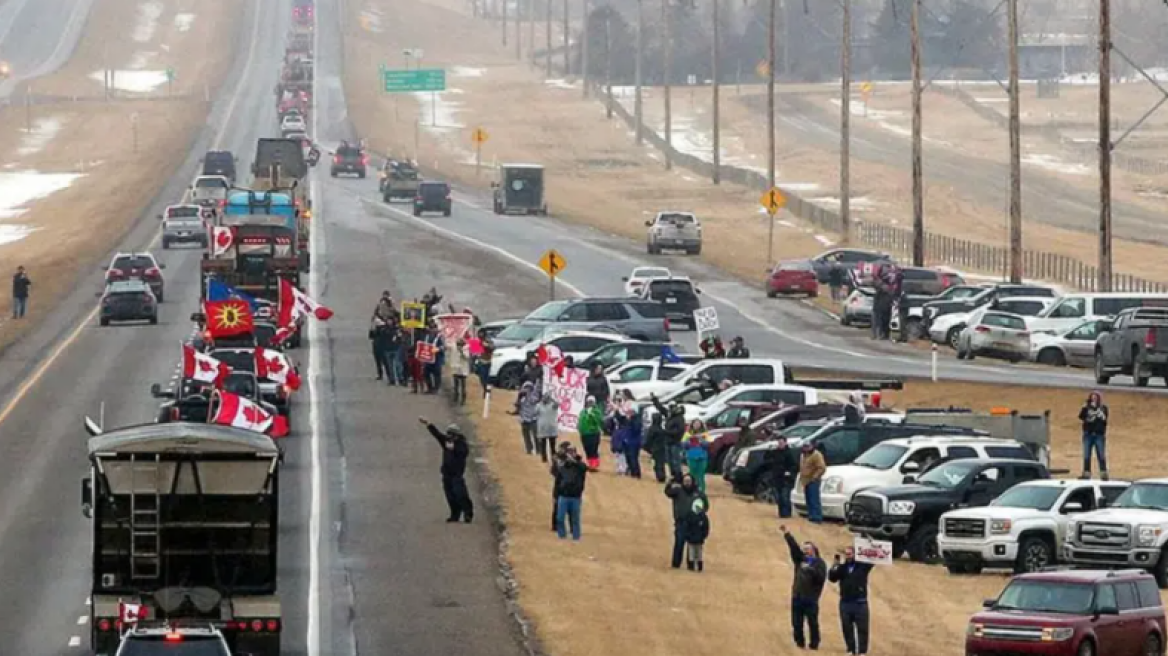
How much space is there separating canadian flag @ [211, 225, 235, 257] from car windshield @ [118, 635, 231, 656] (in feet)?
129

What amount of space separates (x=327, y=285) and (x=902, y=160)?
7262cm

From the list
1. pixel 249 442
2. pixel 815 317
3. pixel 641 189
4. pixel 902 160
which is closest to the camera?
pixel 249 442

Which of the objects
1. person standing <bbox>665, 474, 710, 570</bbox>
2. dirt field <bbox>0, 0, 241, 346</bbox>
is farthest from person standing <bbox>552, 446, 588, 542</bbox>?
dirt field <bbox>0, 0, 241, 346</bbox>

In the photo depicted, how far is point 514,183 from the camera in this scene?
341 ft

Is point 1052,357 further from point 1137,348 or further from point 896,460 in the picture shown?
point 896,460

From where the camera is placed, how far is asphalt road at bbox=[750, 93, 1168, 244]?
11619cm

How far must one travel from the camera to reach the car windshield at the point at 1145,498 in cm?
3572

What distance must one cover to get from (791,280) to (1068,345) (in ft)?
56.9

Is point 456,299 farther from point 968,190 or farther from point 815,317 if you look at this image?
point 968,190

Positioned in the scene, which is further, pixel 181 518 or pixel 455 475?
pixel 455 475

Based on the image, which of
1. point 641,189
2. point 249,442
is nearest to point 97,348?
point 249,442

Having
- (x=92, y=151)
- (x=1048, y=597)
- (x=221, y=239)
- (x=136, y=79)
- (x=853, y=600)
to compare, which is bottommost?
(x=853, y=600)

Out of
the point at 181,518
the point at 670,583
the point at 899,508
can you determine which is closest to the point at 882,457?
the point at 899,508

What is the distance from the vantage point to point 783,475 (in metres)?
41.0
